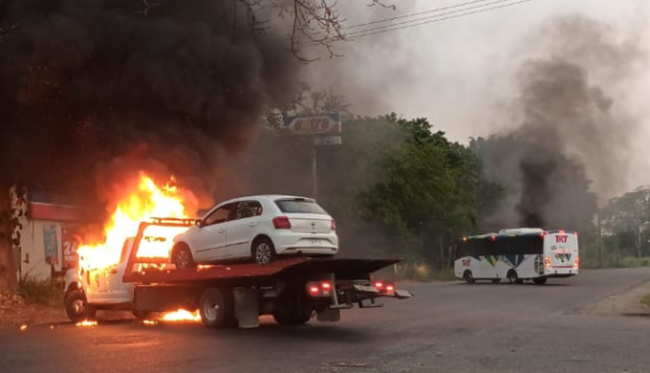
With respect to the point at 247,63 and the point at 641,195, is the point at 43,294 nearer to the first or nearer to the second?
the point at 247,63

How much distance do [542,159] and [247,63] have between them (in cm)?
2724

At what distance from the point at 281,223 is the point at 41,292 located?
31.9 ft

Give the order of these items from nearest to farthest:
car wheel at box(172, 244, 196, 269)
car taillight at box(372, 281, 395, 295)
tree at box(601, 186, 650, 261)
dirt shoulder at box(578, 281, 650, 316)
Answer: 1. car taillight at box(372, 281, 395, 295)
2. car wheel at box(172, 244, 196, 269)
3. dirt shoulder at box(578, 281, 650, 316)
4. tree at box(601, 186, 650, 261)

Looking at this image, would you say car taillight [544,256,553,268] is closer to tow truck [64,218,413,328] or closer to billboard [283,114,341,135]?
billboard [283,114,341,135]

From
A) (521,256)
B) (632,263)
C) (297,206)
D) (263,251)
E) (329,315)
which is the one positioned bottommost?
(632,263)

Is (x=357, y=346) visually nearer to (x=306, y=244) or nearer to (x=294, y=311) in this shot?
(x=306, y=244)

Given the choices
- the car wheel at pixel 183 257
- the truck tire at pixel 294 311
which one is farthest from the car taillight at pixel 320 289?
the car wheel at pixel 183 257

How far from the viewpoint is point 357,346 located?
11320mm

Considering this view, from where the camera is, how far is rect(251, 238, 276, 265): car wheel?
545 inches

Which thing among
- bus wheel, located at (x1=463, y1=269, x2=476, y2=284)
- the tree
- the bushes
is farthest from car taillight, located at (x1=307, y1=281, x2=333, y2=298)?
the tree

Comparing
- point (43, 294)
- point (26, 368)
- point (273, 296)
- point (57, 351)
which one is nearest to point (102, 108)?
point (43, 294)

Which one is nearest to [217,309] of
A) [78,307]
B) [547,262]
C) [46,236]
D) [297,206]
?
[297,206]

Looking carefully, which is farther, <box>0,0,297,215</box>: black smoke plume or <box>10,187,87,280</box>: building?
<box>10,187,87,280</box>: building

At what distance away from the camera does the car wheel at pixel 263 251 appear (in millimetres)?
13842
